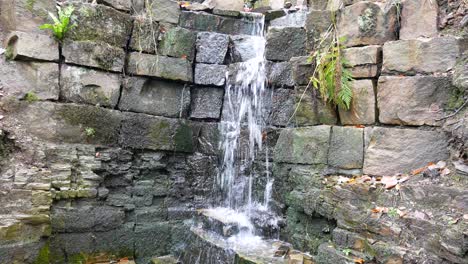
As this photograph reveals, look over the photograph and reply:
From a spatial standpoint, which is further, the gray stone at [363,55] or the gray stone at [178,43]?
the gray stone at [178,43]

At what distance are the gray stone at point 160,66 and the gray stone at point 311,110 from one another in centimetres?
185

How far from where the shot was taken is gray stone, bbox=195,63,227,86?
5.73 metres

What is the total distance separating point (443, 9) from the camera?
386 centimetres

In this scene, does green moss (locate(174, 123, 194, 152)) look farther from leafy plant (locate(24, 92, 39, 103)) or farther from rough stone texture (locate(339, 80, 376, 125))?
rough stone texture (locate(339, 80, 376, 125))

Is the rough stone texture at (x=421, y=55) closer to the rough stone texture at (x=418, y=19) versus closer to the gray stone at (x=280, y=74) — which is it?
the rough stone texture at (x=418, y=19)

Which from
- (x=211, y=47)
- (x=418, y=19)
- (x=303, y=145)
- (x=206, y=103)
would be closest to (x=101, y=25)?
(x=211, y=47)

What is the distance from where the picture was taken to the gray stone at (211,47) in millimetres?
5781

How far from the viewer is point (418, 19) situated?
394cm

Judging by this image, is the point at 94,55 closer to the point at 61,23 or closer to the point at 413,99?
the point at 61,23

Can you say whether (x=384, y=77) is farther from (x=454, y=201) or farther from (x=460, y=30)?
(x=454, y=201)

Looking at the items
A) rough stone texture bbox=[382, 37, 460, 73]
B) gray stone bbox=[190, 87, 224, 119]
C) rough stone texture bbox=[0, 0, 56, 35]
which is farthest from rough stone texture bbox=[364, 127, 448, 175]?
rough stone texture bbox=[0, 0, 56, 35]

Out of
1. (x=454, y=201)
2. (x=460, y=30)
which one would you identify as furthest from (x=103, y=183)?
(x=460, y=30)

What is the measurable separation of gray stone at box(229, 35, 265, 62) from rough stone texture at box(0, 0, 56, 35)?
2801mm

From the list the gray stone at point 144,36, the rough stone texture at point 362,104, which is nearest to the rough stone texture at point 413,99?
the rough stone texture at point 362,104
